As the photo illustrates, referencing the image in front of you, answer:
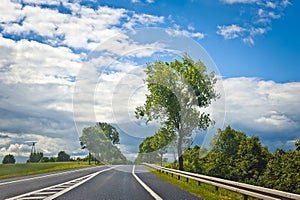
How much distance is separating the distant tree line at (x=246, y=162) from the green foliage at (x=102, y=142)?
40838mm

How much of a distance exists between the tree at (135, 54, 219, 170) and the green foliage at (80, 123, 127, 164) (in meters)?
60.2

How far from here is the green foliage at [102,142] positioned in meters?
97.2

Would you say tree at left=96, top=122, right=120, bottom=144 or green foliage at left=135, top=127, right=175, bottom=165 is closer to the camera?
green foliage at left=135, top=127, right=175, bottom=165

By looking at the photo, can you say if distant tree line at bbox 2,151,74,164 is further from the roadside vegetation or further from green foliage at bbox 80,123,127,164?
the roadside vegetation

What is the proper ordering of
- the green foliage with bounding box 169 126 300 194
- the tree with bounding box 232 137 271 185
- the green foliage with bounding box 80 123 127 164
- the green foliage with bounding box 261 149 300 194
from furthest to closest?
1. the green foliage with bounding box 80 123 127 164
2. the tree with bounding box 232 137 271 185
3. the green foliage with bounding box 169 126 300 194
4. the green foliage with bounding box 261 149 300 194

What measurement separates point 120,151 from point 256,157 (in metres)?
87.3

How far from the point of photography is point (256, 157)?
44.8 metres

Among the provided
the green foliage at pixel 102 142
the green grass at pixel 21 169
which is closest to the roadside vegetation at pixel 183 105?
the green grass at pixel 21 169

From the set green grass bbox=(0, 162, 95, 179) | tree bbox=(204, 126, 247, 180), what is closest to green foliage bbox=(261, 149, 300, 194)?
tree bbox=(204, 126, 247, 180)

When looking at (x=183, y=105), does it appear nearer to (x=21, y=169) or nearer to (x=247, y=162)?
(x=247, y=162)

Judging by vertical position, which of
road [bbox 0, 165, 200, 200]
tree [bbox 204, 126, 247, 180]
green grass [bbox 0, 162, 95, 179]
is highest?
tree [bbox 204, 126, 247, 180]

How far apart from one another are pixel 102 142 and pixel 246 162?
61932 millimetres

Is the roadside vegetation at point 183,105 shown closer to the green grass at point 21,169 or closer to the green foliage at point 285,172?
the green foliage at point 285,172

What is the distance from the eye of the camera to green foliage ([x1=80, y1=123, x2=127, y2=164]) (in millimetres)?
97250
